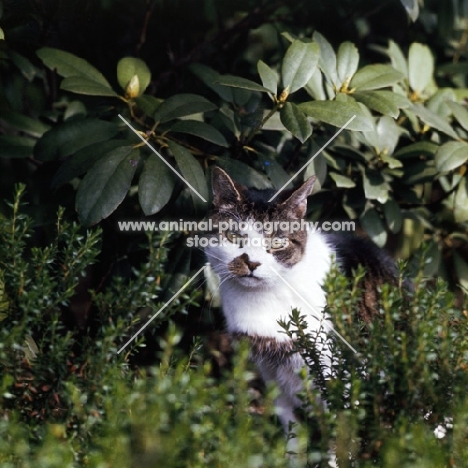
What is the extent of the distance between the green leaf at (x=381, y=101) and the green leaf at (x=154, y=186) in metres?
0.56

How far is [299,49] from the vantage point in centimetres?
189

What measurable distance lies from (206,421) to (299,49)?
1.06m

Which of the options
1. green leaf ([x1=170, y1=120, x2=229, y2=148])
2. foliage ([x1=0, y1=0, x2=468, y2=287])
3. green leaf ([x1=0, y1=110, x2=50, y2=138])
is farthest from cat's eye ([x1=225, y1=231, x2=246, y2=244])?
green leaf ([x1=0, y1=110, x2=50, y2=138])

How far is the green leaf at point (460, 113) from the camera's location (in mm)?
2178

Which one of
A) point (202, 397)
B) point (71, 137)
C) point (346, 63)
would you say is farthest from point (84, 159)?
point (202, 397)

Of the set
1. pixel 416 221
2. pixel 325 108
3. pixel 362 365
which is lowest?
pixel 416 221

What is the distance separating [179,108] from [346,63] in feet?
1.71

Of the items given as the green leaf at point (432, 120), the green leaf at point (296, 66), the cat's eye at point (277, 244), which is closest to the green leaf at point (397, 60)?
the green leaf at point (432, 120)

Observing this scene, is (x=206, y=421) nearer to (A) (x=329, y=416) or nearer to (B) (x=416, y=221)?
(A) (x=329, y=416)

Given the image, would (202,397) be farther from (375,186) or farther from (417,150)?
(417,150)

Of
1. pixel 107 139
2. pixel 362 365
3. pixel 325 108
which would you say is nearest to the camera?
pixel 362 365

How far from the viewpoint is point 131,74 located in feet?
6.90

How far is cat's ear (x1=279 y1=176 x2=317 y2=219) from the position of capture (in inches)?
73.7

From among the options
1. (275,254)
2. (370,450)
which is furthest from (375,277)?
(370,450)
